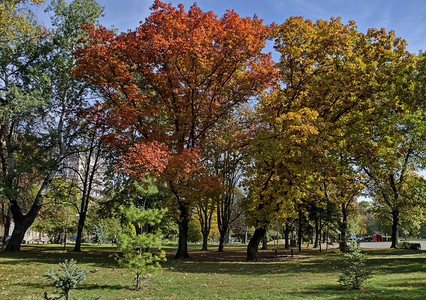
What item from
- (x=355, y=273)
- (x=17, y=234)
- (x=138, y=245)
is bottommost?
(x=17, y=234)

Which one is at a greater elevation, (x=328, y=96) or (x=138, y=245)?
(x=328, y=96)

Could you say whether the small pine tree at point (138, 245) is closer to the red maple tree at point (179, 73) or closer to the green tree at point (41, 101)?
the red maple tree at point (179, 73)

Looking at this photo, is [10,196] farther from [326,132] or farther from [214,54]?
[326,132]

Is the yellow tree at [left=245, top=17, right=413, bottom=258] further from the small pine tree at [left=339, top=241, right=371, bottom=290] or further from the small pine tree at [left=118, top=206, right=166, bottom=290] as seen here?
the small pine tree at [left=118, top=206, right=166, bottom=290]

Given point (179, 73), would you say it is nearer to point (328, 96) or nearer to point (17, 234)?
point (328, 96)

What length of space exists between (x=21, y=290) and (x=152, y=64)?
39.2 feet

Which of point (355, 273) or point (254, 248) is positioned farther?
point (254, 248)

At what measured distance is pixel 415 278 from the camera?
970 centimetres

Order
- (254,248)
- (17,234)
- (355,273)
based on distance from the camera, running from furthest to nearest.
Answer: (17,234) → (254,248) → (355,273)

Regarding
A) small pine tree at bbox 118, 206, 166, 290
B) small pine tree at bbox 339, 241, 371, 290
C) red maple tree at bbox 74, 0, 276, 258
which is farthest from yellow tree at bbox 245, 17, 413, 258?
small pine tree at bbox 118, 206, 166, 290

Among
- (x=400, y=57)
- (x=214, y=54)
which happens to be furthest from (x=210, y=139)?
(x=400, y=57)

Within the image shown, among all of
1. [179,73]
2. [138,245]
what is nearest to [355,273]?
[138,245]

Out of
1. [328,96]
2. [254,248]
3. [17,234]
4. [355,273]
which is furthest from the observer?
[17,234]

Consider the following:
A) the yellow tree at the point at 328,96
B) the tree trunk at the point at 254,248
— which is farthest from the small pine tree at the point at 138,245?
the tree trunk at the point at 254,248
